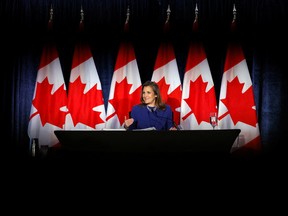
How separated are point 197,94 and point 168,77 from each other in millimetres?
432

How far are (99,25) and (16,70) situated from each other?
126 cm

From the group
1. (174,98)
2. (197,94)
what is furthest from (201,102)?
(174,98)

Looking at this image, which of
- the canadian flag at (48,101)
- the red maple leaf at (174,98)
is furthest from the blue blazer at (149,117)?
the canadian flag at (48,101)

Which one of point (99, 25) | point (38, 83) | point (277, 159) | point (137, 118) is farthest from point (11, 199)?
point (277, 159)

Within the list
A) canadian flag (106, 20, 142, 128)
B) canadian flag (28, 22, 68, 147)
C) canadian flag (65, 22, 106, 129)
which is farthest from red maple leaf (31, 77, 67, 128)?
canadian flag (106, 20, 142, 128)

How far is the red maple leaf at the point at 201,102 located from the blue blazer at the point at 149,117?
80 centimetres

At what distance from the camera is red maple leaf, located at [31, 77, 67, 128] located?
500cm

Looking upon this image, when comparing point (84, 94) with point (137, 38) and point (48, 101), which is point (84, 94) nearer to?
point (48, 101)

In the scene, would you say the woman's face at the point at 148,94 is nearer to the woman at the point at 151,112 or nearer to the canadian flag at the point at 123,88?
the woman at the point at 151,112

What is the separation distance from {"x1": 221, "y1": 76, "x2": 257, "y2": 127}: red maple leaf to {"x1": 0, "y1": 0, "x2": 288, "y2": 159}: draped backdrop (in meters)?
0.22

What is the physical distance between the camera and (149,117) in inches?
164

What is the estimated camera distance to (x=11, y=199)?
2320 millimetres

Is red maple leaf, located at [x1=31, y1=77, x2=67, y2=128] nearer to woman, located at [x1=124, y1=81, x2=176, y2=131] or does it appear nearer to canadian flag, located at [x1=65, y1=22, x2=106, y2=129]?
canadian flag, located at [x1=65, y1=22, x2=106, y2=129]

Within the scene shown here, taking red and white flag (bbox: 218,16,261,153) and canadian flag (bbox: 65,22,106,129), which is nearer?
red and white flag (bbox: 218,16,261,153)
